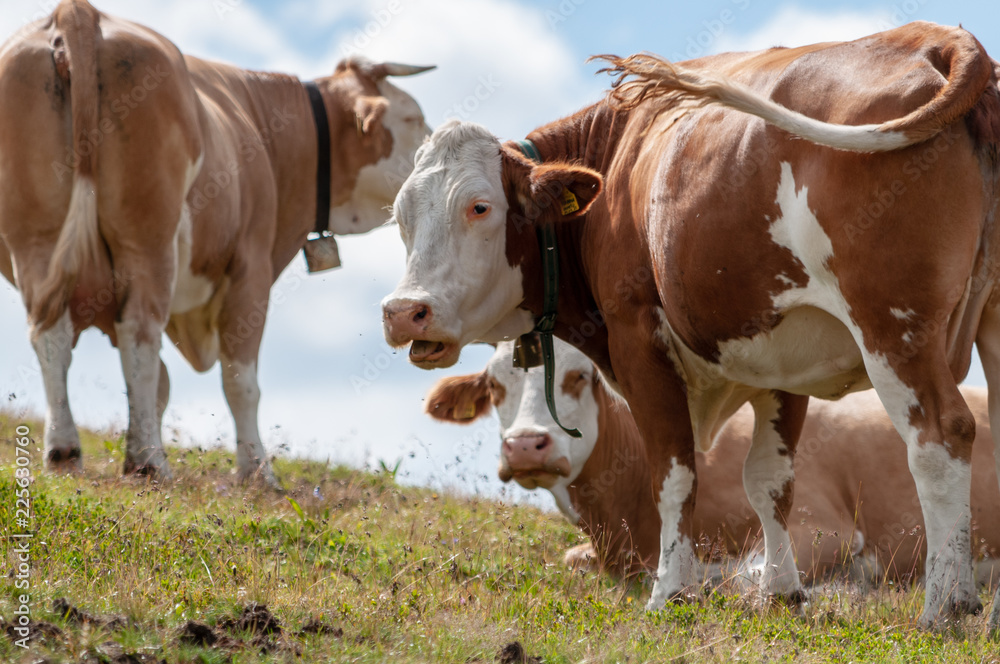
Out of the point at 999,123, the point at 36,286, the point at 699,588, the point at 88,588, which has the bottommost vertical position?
the point at 699,588

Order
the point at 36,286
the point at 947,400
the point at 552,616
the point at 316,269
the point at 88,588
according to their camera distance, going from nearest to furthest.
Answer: the point at 947,400 → the point at 88,588 → the point at 552,616 → the point at 36,286 → the point at 316,269

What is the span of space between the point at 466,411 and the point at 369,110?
4.68 meters

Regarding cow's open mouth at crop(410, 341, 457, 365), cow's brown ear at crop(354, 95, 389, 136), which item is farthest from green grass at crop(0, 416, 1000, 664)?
cow's brown ear at crop(354, 95, 389, 136)

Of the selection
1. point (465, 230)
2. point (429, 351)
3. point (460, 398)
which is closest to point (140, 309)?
point (460, 398)

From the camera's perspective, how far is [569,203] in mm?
5301

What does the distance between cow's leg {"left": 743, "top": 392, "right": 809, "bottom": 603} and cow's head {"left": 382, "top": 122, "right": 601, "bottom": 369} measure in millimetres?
1400

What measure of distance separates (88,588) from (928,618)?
313cm

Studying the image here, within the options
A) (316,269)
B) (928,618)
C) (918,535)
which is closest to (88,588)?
(928,618)

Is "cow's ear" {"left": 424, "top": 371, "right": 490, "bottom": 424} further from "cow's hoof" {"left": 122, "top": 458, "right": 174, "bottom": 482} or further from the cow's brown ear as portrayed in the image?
the cow's brown ear

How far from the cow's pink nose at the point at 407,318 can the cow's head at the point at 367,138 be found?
6372mm

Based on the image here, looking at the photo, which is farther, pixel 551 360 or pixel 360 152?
pixel 360 152

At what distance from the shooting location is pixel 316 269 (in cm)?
1109

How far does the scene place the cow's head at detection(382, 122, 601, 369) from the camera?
5125 mm

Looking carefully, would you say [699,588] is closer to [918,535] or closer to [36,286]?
[918,535]
